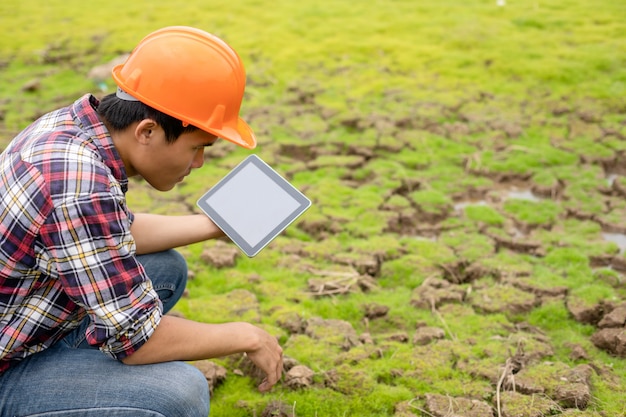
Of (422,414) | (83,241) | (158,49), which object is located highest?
(158,49)

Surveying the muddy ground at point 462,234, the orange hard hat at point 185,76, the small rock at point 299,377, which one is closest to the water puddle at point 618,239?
the muddy ground at point 462,234

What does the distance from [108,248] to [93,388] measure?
1.61 ft

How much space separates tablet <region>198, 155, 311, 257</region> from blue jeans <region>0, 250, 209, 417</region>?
1.84 feet

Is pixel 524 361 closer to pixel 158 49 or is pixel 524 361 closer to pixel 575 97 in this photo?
pixel 158 49

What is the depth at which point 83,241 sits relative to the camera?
6.26 ft

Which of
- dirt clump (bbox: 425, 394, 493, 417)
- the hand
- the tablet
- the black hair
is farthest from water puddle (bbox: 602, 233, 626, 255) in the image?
the black hair

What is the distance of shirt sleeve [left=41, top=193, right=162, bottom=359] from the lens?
190cm

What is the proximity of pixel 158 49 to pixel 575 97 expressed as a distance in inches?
207

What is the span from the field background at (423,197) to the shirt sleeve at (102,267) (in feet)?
3.55

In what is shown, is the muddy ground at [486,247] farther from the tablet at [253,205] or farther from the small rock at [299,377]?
the tablet at [253,205]

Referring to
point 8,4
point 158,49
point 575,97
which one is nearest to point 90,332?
point 158,49

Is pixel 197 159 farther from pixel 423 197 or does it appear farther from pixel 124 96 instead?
pixel 423 197

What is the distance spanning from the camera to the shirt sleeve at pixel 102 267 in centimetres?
190

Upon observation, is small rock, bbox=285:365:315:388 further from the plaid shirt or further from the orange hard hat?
the orange hard hat
